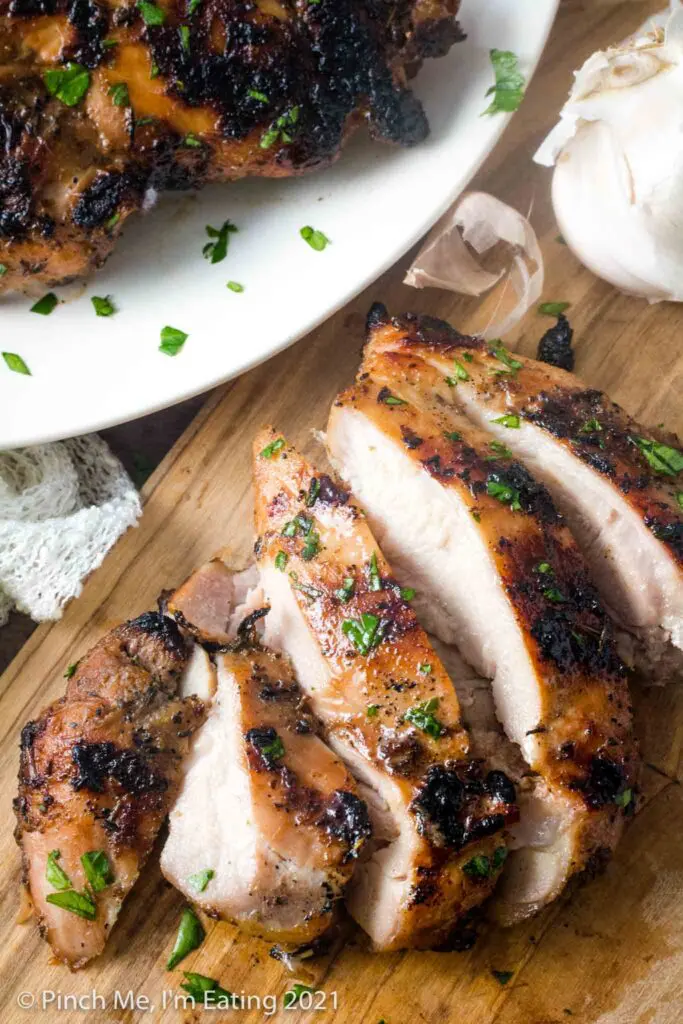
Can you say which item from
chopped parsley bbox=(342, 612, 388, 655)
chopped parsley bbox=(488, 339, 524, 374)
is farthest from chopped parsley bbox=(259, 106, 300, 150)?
chopped parsley bbox=(342, 612, 388, 655)

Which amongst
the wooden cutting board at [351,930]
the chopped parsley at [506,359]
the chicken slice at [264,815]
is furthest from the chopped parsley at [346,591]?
the chopped parsley at [506,359]

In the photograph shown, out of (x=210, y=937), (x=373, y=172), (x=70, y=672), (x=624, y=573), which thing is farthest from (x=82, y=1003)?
(x=373, y=172)

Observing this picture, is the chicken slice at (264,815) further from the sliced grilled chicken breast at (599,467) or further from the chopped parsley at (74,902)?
the sliced grilled chicken breast at (599,467)

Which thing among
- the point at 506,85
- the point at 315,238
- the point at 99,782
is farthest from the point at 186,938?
the point at 506,85

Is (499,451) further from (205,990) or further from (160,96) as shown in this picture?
(205,990)

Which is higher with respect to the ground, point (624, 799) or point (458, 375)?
point (458, 375)

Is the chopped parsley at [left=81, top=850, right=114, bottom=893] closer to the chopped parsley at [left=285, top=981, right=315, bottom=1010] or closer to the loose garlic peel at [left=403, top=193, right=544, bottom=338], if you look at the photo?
the chopped parsley at [left=285, top=981, right=315, bottom=1010]
